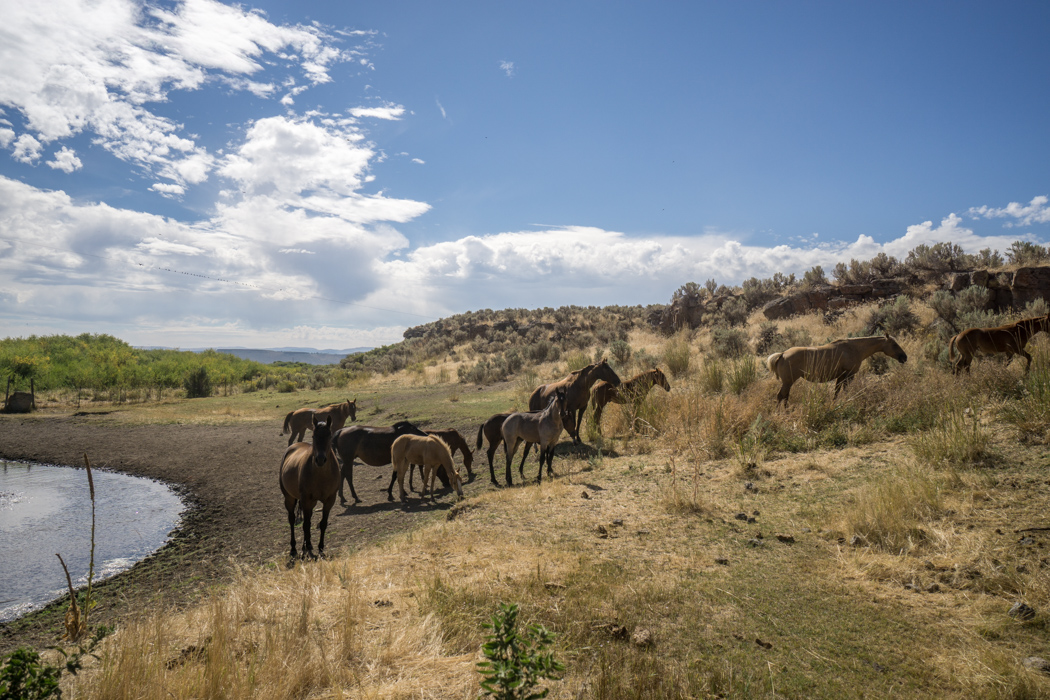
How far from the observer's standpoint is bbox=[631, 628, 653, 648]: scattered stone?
4016 mm

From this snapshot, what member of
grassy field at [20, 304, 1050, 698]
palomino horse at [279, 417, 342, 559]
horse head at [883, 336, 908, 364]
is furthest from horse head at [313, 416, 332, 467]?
horse head at [883, 336, 908, 364]

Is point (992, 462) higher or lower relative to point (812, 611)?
higher

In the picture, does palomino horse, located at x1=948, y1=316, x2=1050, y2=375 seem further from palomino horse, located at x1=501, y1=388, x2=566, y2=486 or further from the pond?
the pond

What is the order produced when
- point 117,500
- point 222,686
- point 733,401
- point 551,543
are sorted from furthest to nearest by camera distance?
1. point 117,500
2. point 733,401
3. point 551,543
4. point 222,686

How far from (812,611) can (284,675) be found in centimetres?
431

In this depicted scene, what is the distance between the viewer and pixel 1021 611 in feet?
12.9

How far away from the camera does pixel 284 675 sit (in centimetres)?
346

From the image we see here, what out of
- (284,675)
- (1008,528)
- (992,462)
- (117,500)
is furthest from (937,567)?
(117,500)

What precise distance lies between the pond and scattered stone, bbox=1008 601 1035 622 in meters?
10.9

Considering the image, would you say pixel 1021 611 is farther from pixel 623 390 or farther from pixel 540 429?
pixel 623 390

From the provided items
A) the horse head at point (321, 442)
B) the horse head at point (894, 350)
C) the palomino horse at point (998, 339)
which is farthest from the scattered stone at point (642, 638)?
the horse head at point (894, 350)

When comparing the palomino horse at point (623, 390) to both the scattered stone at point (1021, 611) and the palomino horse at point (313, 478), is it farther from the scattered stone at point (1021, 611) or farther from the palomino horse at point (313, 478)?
the scattered stone at point (1021, 611)

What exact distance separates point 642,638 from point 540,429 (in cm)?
627

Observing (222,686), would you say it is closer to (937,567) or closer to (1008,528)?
(937,567)
